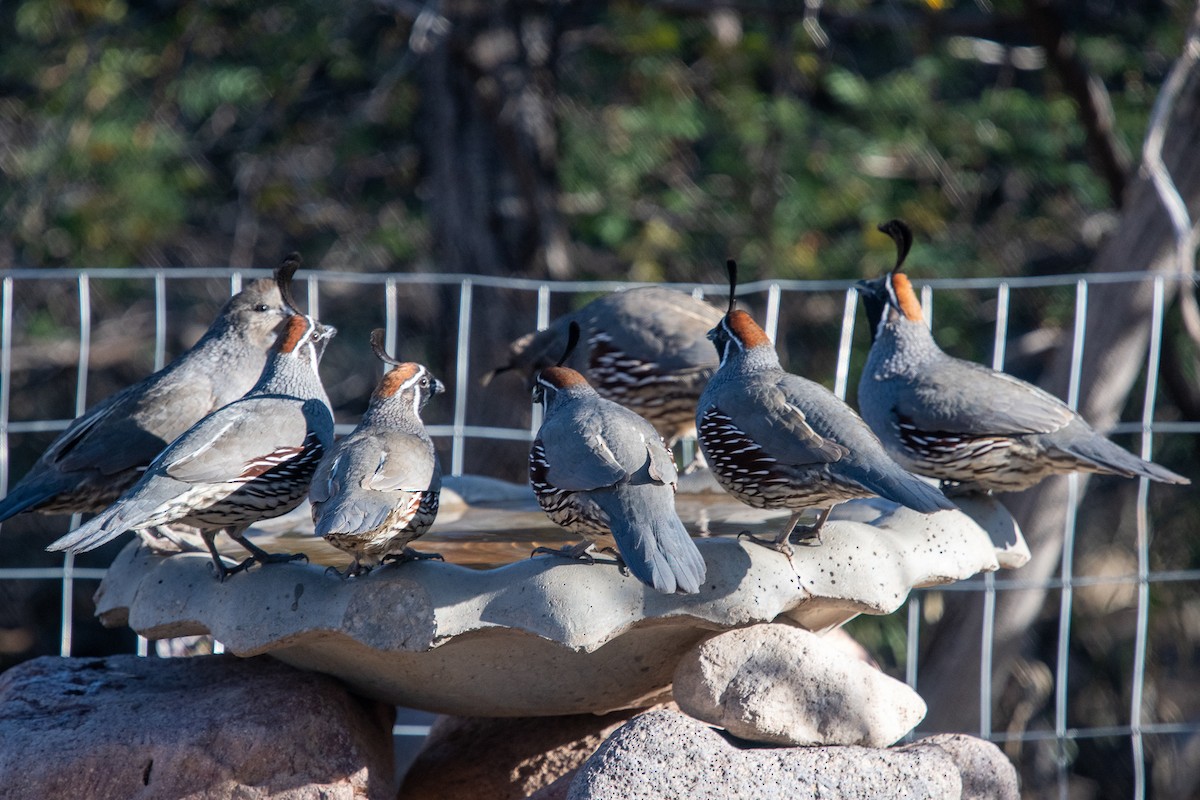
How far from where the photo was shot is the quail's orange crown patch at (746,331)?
12.3 feet

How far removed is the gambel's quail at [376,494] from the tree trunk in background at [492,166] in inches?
151

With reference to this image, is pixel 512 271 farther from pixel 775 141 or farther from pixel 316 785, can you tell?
pixel 316 785

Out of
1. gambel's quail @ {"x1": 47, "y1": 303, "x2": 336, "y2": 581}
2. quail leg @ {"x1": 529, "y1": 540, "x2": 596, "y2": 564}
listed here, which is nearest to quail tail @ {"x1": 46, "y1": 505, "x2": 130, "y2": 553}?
gambel's quail @ {"x1": 47, "y1": 303, "x2": 336, "y2": 581}

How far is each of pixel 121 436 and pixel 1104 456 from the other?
8.99 ft

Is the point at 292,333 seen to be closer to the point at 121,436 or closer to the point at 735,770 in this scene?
the point at 121,436

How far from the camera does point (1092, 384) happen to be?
5.67m

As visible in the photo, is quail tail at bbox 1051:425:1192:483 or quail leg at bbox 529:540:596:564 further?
quail tail at bbox 1051:425:1192:483

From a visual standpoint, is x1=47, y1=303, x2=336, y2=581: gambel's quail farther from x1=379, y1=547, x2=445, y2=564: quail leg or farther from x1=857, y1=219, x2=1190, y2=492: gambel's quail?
x1=857, y1=219, x2=1190, y2=492: gambel's quail

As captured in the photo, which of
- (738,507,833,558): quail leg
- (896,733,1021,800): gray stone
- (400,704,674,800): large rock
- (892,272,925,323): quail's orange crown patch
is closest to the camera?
(738,507,833,558): quail leg

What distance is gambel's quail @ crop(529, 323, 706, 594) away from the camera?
9.39 ft

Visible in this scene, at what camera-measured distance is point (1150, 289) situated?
5.61m

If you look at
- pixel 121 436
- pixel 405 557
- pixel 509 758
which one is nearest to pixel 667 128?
pixel 121 436

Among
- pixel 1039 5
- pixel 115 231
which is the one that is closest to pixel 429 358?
pixel 115 231

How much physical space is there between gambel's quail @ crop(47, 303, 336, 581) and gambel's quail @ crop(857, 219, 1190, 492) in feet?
5.44
